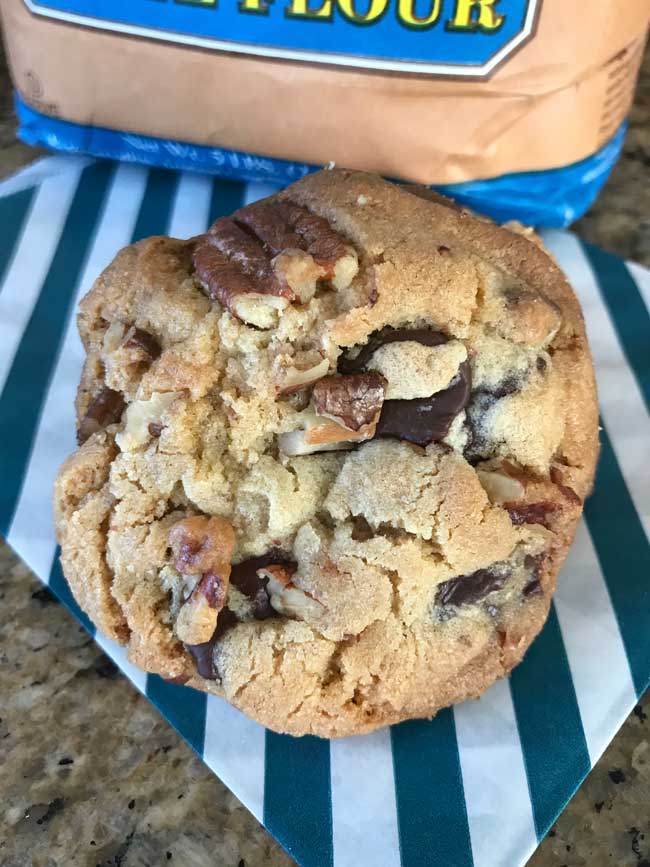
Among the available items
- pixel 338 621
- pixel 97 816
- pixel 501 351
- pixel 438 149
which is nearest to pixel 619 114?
pixel 438 149

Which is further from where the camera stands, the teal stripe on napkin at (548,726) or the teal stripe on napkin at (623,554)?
the teal stripe on napkin at (623,554)

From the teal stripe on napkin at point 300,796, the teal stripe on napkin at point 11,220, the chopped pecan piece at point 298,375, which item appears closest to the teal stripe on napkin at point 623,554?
the teal stripe on napkin at point 300,796

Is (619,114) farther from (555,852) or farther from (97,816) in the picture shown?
(97,816)

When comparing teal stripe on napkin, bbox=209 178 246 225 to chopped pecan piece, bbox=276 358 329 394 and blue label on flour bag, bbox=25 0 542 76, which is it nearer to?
blue label on flour bag, bbox=25 0 542 76

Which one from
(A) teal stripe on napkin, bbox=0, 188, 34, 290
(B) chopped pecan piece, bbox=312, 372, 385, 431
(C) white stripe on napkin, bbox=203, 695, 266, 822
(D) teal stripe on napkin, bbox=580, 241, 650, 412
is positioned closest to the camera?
(B) chopped pecan piece, bbox=312, 372, 385, 431

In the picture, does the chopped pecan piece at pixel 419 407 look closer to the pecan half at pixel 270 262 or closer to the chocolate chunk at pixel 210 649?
the pecan half at pixel 270 262

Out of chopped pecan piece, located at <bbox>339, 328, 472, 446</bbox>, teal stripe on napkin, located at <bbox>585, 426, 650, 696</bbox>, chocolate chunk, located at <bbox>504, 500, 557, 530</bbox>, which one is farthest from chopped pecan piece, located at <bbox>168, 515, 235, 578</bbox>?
teal stripe on napkin, located at <bbox>585, 426, 650, 696</bbox>

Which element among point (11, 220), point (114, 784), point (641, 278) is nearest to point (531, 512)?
point (114, 784)
